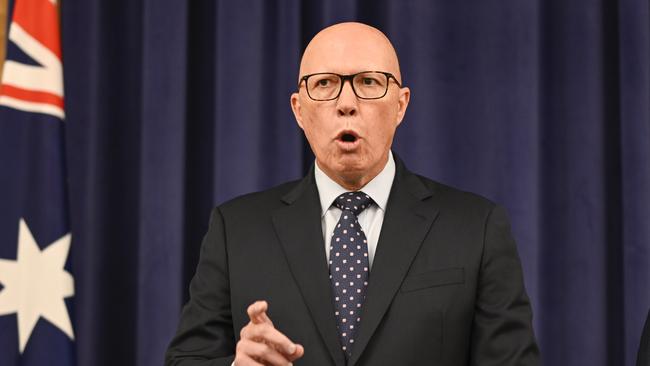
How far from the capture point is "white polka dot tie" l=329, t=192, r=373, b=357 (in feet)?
4.87

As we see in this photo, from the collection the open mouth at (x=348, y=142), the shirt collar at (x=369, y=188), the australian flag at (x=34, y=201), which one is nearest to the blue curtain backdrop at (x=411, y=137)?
the australian flag at (x=34, y=201)

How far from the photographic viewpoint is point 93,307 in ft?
8.13

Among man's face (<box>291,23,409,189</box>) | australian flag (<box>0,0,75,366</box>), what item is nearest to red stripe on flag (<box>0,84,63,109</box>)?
australian flag (<box>0,0,75,366</box>)

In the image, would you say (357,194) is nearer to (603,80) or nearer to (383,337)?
(383,337)

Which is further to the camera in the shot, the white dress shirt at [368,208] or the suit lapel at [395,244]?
the white dress shirt at [368,208]

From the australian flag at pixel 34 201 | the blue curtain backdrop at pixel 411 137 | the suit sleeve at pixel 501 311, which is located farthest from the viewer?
the blue curtain backdrop at pixel 411 137

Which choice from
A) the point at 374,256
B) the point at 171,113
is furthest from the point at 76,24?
the point at 374,256

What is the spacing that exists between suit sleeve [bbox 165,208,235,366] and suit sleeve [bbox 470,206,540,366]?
489mm

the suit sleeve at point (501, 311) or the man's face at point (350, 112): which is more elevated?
the man's face at point (350, 112)

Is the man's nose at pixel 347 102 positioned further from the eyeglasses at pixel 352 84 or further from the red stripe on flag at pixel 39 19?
the red stripe on flag at pixel 39 19

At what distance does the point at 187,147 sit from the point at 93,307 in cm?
58

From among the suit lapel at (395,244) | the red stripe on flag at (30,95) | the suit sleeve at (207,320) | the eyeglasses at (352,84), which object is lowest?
the suit sleeve at (207,320)

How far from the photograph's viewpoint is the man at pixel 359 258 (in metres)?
1.46

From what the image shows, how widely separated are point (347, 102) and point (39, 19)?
113 centimetres
